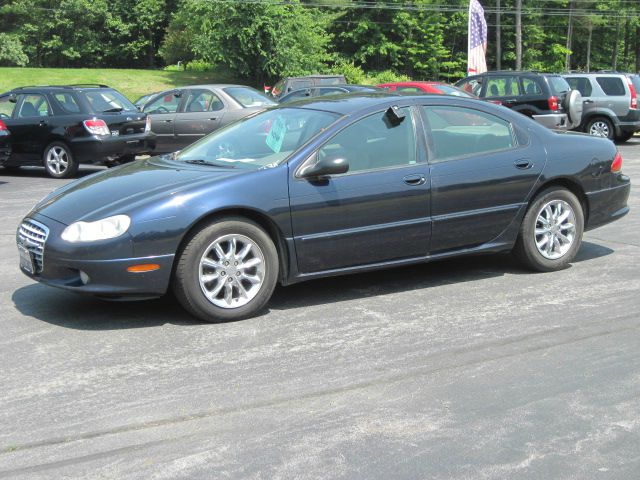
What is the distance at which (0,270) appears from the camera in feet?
24.1

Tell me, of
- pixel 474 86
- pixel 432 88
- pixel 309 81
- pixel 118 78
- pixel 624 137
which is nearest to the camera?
pixel 432 88

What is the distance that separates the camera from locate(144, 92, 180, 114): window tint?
58.5 ft

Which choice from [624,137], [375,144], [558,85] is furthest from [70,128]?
[624,137]

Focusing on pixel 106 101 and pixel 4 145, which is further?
pixel 106 101

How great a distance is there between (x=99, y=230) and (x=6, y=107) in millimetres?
11696

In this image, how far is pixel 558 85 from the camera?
1998 centimetres

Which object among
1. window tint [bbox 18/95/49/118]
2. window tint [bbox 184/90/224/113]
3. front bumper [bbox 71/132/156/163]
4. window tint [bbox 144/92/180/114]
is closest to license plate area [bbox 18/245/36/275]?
front bumper [bbox 71/132/156/163]

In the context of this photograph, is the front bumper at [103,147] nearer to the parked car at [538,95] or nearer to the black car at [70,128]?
the black car at [70,128]

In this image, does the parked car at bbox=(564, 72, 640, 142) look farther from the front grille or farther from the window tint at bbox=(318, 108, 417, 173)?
the front grille

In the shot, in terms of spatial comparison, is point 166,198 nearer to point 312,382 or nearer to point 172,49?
point 312,382

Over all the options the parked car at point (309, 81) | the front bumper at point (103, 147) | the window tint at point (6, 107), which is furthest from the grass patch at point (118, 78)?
the front bumper at point (103, 147)

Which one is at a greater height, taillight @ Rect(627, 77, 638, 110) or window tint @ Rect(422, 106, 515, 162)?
window tint @ Rect(422, 106, 515, 162)

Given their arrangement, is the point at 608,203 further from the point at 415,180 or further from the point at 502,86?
the point at 502,86

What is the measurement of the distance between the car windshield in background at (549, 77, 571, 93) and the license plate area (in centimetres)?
1613
